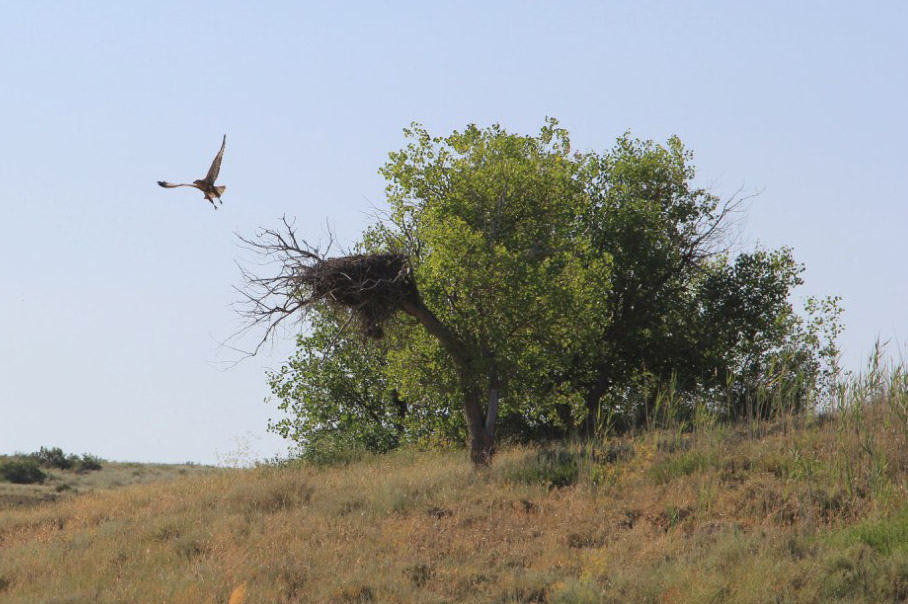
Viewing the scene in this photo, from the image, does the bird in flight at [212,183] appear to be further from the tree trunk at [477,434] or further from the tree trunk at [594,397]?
the tree trunk at [594,397]

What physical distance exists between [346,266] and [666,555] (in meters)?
9.53

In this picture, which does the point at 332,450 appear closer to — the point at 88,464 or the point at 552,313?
the point at 552,313

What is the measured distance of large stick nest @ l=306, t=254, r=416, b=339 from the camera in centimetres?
2048

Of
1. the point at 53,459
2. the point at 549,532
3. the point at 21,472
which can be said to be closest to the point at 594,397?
the point at 549,532

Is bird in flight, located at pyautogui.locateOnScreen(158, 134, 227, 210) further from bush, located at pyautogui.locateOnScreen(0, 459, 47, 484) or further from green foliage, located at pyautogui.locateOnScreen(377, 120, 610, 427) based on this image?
bush, located at pyautogui.locateOnScreen(0, 459, 47, 484)

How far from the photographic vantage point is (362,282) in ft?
66.1

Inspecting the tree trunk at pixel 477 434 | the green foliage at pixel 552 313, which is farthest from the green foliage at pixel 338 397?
the tree trunk at pixel 477 434

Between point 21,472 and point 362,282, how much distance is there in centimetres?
2918

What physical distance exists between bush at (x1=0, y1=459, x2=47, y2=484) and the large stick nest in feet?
89.7

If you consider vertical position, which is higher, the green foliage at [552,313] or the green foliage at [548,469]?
the green foliage at [552,313]

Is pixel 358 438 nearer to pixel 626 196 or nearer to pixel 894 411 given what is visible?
pixel 626 196

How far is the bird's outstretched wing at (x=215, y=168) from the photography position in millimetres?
19688

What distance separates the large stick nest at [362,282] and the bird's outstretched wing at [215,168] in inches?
110

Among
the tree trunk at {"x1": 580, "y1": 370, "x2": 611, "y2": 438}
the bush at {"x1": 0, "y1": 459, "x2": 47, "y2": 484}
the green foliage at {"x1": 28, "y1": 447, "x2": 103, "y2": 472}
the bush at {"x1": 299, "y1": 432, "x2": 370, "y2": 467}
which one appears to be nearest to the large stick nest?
the bush at {"x1": 299, "y1": 432, "x2": 370, "y2": 467}
